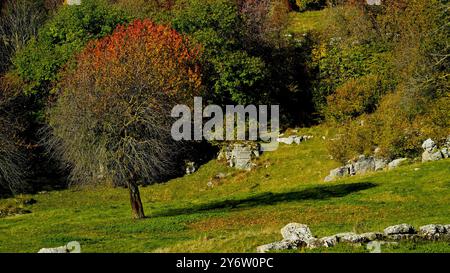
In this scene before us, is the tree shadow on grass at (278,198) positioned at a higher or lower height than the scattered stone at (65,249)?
lower

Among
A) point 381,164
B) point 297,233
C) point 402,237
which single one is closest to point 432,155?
point 381,164

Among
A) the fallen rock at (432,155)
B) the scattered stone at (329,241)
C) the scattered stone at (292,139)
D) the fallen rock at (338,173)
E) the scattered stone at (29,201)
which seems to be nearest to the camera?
the scattered stone at (329,241)

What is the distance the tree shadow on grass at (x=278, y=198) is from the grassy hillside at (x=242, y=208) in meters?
0.09

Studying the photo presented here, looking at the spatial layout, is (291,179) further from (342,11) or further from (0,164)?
(342,11)

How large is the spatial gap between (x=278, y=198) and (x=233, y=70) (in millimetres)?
24456

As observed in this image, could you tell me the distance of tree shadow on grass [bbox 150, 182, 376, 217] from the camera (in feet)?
171

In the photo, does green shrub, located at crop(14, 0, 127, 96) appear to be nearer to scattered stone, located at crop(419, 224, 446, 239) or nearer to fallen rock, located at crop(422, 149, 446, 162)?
fallen rock, located at crop(422, 149, 446, 162)

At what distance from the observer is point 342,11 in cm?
9112

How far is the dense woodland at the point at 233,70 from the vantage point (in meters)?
63.3

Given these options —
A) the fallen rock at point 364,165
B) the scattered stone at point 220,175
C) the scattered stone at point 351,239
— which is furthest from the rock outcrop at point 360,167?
the scattered stone at point 351,239

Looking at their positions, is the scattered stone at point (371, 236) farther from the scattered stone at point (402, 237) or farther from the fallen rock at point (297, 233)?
the fallen rock at point (297, 233)

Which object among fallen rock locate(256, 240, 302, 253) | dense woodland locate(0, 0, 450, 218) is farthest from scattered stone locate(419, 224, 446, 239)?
dense woodland locate(0, 0, 450, 218)
